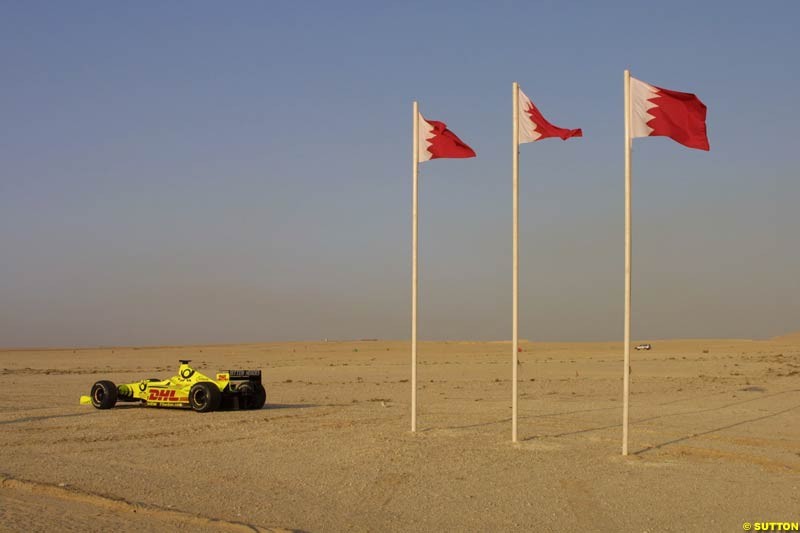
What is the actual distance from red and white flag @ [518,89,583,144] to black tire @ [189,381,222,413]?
1049cm

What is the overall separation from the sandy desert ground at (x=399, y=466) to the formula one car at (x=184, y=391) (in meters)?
0.52

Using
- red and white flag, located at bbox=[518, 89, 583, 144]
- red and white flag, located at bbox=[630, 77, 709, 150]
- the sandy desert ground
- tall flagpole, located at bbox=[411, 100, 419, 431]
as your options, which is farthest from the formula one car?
red and white flag, located at bbox=[630, 77, 709, 150]

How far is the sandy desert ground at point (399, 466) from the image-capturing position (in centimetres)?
1069

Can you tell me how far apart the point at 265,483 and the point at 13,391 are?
72.9ft

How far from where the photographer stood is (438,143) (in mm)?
18984

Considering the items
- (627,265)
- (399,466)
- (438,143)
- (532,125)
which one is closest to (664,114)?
(532,125)

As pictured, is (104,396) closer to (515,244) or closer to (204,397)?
(204,397)

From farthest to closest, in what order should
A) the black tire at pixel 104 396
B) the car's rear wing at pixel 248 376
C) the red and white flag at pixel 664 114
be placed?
the car's rear wing at pixel 248 376 → the black tire at pixel 104 396 → the red and white flag at pixel 664 114

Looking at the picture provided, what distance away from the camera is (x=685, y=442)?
1745 centimetres

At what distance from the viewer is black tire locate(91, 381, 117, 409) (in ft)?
76.2

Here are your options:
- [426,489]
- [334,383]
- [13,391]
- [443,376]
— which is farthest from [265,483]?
[443,376]

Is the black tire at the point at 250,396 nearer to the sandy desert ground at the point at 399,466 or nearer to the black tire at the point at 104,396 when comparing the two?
the sandy desert ground at the point at 399,466

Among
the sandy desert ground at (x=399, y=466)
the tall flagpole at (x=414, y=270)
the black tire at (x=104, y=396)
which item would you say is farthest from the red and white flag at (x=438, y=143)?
the black tire at (x=104, y=396)

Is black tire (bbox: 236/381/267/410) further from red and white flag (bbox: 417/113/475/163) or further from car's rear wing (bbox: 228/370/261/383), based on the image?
red and white flag (bbox: 417/113/475/163)
